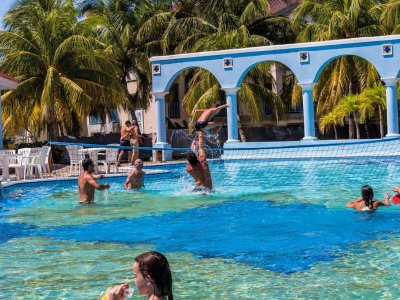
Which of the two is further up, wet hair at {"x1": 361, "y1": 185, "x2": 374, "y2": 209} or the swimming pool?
wet hair at {"x1": 361, "y1": 185, "x2": 374, "y2": 209}

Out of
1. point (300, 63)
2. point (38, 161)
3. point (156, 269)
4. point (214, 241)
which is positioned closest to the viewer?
point (156, 269)

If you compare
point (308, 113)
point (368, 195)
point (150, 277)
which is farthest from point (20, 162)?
point (150, 277)

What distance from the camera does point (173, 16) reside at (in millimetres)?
33438

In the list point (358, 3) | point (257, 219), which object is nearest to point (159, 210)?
point (257, 219)

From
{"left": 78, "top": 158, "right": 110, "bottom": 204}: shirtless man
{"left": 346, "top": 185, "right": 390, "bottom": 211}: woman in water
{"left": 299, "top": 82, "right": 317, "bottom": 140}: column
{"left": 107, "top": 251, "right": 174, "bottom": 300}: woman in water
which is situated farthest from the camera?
{"left": 299, "top": 82, "right": 317, "bottom": 140}: column

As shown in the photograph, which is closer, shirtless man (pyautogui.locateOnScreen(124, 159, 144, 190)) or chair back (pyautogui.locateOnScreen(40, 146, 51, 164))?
shirtless man (pyautogui.locateOnScreen(124, 159, 144, 190))

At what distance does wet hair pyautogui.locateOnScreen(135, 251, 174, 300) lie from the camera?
3.90 meters

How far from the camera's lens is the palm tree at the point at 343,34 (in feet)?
92.7

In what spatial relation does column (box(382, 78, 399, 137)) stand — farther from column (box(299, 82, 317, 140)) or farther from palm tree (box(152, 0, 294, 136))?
palm tree (box(152, 0, 294, 136))

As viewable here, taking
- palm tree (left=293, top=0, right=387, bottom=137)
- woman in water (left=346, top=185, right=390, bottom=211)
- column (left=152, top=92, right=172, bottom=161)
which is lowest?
woman in water (left=346, top=185, right=390, bottom=211)

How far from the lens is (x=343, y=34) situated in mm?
29688

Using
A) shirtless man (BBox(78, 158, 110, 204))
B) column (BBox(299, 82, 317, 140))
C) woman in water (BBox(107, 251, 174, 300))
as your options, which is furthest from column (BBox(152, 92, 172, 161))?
woman in water (BBox(107, 251, 174, 300))

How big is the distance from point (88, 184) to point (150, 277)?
30.1 feet

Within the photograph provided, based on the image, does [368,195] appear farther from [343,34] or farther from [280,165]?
[343,34]
